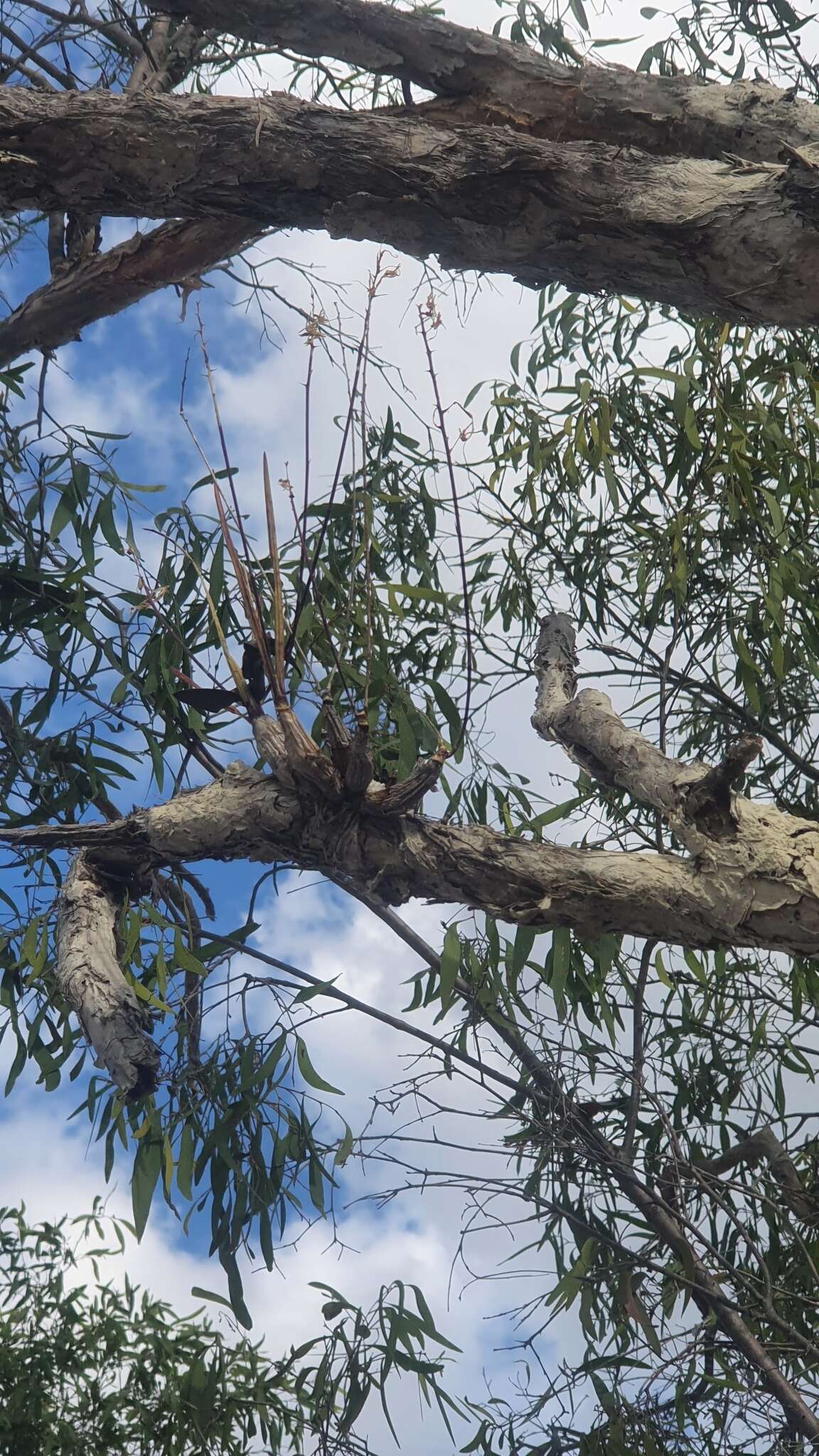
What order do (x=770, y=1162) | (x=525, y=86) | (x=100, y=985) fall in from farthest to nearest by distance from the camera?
(x=770, y=1162)
(x=525, y=86)
(x=100, y=985)

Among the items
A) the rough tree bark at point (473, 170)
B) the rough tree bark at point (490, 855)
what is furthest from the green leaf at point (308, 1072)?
the rough tree bark at point (473, 170)

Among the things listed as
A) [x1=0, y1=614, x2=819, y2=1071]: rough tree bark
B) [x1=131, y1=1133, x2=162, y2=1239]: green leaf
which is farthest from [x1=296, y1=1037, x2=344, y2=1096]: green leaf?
[x1=0, y1=614, x2=819, y2=1071]: rough tree bark

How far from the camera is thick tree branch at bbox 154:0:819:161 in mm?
1533

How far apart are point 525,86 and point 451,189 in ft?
1.00

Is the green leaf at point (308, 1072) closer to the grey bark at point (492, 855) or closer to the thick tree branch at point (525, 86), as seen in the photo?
the grey bark at point (492, 855)

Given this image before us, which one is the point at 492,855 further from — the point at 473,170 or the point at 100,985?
the point at 473,170

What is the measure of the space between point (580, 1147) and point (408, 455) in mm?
1325

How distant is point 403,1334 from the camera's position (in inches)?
76.9

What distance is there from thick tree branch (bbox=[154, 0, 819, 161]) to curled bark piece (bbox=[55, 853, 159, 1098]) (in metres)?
0.98

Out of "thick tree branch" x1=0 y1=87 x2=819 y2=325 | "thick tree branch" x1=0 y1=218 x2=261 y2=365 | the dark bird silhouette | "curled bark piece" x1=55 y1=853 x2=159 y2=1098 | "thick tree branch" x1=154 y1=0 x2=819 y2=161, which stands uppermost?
"thick tree branch" x1=0 y1=218 x2=261 y2=365

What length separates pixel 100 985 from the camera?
1.13 metres

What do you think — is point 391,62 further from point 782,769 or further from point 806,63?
point 782,769

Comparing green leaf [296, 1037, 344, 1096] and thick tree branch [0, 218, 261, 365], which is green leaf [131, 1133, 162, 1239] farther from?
thick tree branch [0, 218, 261, 365]

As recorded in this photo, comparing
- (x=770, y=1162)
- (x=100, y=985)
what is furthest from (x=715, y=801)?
(x=770, y=1162)
